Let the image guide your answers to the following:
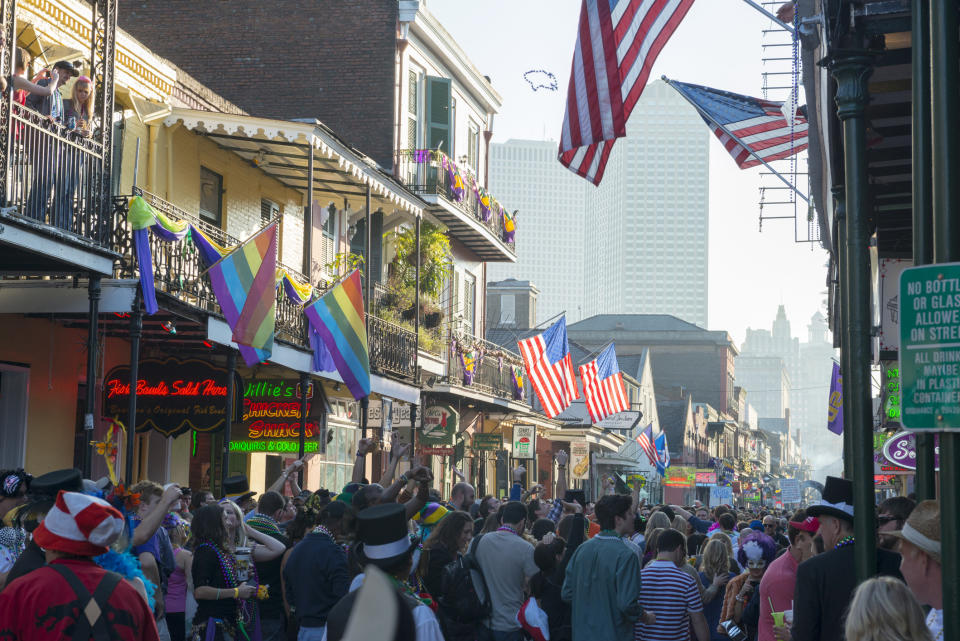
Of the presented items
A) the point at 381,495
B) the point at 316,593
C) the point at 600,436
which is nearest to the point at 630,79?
the point at 381,495

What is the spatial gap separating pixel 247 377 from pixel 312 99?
427 inches

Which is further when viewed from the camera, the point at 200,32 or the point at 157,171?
the point at 200,32

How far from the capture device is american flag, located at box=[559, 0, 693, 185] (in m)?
10.4

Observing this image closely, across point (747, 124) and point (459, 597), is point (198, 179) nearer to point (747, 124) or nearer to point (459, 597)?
point (747, 124)

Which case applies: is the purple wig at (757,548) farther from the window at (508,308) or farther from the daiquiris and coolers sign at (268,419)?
the window at (508,308)

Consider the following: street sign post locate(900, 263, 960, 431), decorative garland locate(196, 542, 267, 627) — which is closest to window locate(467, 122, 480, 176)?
decorative garland locate(196, 542, 267, 627)

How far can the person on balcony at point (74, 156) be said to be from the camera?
42.2 ft

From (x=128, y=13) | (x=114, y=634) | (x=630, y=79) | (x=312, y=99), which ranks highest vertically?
(x=128, y=13)

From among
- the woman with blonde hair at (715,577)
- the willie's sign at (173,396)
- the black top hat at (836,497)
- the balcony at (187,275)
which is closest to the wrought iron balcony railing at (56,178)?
the balcony at (187,275)

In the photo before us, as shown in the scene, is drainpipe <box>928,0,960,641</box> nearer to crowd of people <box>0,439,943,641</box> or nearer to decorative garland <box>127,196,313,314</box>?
crowd of people <box>0,439,943,641</box>

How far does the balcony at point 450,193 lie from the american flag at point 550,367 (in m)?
3.37

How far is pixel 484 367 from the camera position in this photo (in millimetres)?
31891

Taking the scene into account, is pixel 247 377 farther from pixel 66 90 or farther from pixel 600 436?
pixel 600 436

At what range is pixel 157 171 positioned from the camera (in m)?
18.9
